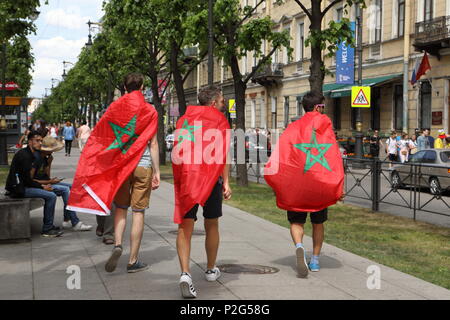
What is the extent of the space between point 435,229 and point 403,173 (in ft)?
5.17

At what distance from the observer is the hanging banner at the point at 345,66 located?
3020cm

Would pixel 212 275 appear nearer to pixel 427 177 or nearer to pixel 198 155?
pixel 198 155

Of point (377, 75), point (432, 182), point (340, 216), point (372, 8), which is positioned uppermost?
point (372, 8)

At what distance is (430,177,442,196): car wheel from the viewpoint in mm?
10555

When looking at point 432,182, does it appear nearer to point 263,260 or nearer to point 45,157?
point 263,260

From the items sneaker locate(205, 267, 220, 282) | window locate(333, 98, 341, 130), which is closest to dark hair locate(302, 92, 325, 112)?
sneaker locate(205, 267, 220, 282)

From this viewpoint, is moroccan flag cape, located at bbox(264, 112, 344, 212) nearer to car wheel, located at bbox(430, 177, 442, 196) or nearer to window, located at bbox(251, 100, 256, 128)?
car wheel, located at bbox(430, 177, 442, 196)

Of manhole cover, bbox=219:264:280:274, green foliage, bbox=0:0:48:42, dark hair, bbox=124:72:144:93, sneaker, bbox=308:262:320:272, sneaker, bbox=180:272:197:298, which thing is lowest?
manhole cover, bbox=219:264:280:274

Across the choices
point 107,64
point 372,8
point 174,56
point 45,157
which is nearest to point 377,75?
point 372,8

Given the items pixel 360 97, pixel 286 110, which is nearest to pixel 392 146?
pixel 360 97

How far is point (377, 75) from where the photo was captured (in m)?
31.5

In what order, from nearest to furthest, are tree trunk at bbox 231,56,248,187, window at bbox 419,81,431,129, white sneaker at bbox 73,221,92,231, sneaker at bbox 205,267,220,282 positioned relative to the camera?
sneaker at bbox 205,267,220,282, white sneaker at bbox 73,221,92,231, tree trunk at bbox 231,56,248,187, window at bbox 419,81,431,129

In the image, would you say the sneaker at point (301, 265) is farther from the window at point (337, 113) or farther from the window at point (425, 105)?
the window at point (337, 113)

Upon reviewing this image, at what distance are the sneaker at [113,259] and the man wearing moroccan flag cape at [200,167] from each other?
83cm
